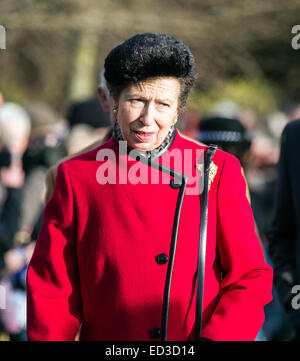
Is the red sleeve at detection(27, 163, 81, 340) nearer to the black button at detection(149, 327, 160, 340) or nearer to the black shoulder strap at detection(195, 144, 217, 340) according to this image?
the black button at detection(149, 327, 160, 340)

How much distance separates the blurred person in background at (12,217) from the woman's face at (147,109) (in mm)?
2626

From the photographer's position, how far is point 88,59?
16.7 m

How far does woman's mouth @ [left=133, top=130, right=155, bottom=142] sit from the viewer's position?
2.85 metres

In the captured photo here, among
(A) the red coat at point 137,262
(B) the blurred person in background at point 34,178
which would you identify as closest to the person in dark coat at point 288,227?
(A) the red coat at point 137,262

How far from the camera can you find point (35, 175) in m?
6.01

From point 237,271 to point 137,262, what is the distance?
0.38 metres

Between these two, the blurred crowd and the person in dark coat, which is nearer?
the person in dark coat

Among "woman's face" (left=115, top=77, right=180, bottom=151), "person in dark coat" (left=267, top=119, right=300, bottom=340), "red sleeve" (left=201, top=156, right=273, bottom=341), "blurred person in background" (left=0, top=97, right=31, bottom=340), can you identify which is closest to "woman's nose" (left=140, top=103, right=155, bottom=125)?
"woman's face" (left=115, top=77, right=180, bottom=151)

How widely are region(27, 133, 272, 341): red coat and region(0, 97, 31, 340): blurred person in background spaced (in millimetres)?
2356

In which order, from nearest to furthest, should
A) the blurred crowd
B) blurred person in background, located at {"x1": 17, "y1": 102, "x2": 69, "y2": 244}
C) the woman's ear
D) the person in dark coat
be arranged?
the person in dark coat < the woman's ear < the blurred crowd < blurred person in background, located at {"x1": 17, "y1": 102, "x2": 69, "y2": 244}

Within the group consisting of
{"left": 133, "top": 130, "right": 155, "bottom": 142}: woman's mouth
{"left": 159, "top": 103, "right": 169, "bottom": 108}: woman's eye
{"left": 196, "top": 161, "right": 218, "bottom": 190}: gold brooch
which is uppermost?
{"left": 159, "top": 103, "right": 169, "bottom": 108}: woman's eye

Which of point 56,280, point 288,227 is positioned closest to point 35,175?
point 288,227

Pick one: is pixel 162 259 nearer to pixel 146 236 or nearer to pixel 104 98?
pixel 146 236

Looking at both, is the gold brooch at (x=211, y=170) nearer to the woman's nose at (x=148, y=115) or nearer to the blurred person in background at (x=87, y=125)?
the woman's nose at (x=148, y=115)
